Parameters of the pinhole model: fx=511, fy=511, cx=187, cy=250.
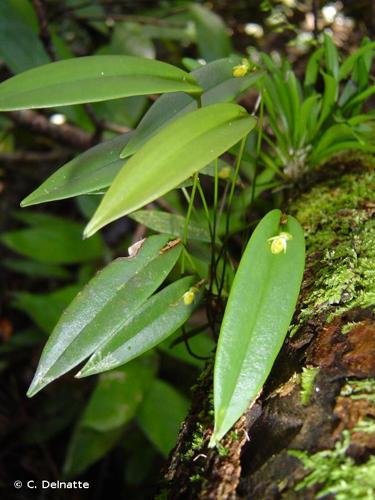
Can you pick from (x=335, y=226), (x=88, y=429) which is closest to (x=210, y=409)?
(x=335, y=226)

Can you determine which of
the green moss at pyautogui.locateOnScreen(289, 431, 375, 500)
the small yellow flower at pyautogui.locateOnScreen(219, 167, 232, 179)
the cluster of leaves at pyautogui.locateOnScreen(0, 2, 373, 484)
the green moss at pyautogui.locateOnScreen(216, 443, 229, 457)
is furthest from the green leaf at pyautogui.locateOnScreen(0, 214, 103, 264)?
→ the green moss at pyautogui.locateOnScreen(289, 431, 375, 500)

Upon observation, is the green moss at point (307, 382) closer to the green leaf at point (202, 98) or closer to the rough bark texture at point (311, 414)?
the rough bark texture at point (311, 414)

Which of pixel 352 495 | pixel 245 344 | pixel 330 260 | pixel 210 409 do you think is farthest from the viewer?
pixel 330 260

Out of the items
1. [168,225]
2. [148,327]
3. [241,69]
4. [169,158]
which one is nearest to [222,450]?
[148,327]

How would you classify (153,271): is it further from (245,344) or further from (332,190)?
(332,190)

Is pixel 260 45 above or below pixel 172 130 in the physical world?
below

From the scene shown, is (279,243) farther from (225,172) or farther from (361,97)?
(361,97)
